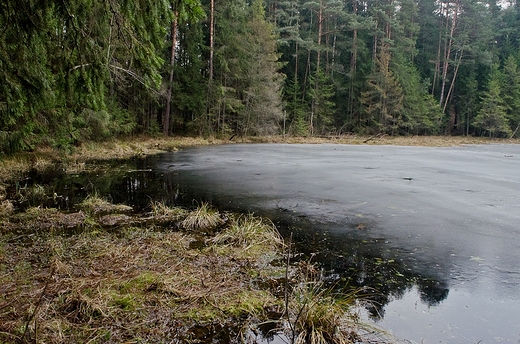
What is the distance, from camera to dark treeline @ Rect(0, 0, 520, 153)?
3.62 meters

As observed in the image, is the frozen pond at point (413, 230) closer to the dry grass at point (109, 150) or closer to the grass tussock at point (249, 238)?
the grass tussock at point (249, 238)

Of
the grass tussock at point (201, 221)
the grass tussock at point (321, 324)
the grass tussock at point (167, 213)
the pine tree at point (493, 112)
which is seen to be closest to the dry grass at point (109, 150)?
the grass tussock at point (167, 213)

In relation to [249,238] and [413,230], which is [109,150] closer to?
[249,238]

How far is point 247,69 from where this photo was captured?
28984mm

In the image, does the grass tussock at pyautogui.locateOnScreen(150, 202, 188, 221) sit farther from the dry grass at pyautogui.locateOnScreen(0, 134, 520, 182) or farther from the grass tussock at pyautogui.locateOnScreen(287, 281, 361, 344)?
the dry grass at pyautogui.locateOnScreen(0, 134, 520, 182)

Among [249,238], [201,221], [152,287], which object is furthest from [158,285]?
[201,221]

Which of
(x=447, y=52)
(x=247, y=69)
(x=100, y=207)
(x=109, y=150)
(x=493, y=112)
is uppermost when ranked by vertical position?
(x=447, y=52)

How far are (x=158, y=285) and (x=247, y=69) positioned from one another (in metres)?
27.2

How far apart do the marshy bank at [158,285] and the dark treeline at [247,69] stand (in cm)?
170

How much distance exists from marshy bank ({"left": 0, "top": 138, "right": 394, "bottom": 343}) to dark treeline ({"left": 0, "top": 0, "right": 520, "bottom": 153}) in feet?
5.57

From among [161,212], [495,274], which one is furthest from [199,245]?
[495,274]

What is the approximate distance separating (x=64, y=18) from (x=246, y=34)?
26.9 m

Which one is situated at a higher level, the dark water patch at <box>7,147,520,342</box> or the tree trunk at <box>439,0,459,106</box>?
the tree trunk at <box>439,0,459,106</box>

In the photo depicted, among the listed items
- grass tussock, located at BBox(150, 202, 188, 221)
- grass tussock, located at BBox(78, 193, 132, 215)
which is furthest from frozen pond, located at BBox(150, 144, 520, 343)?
grass tussock, located at BBox(78, 193, 132, 215)
